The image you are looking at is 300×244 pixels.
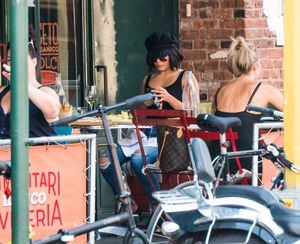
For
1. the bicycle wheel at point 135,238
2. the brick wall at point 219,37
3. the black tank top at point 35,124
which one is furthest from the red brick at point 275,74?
the bicycle wheel at point 135,238

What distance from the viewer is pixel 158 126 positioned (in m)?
8.00

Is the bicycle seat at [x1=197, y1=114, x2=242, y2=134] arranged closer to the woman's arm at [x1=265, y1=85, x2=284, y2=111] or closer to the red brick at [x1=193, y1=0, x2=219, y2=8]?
the woman's arm at [x1=265, y1=85, x2=284, y2=111]

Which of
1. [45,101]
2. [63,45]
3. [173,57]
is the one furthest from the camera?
[63,45]

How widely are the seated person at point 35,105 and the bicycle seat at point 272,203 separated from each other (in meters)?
1.95

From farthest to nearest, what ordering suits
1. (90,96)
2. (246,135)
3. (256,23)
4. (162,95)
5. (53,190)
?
1. (256,23)
2. (90,96)
3. (162,95)
4. (246,135)
5. (53,190)

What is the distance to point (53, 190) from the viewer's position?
21.2ft

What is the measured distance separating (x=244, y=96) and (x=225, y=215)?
3419 millimetres

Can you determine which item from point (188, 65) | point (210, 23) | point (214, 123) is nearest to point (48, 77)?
point (188, 65)

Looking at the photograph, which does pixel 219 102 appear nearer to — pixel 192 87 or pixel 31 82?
pixel 192 87

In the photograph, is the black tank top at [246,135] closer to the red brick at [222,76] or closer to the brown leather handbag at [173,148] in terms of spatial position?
the brown leather handbag at [173,148]

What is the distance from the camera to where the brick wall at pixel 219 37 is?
10312 millimetres

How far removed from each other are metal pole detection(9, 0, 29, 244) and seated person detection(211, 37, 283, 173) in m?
4.05

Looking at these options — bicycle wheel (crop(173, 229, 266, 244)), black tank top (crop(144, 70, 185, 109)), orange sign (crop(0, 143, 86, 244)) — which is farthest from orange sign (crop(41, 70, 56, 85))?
bicycle wheel (crop(173, 229, 266, 244))

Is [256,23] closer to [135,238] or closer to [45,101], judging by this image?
[45,101]
